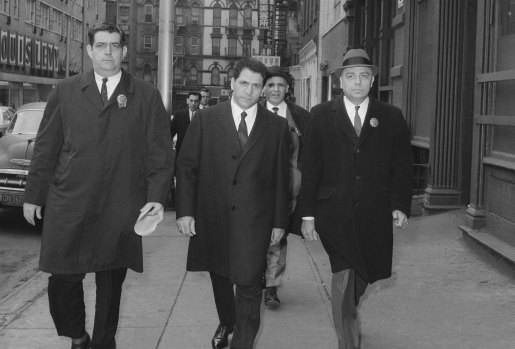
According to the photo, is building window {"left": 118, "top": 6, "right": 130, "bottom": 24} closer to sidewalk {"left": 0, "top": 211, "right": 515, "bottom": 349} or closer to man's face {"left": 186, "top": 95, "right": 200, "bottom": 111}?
man's face {"left": 186, "top": 95, "right": 200, "bottom": 111}

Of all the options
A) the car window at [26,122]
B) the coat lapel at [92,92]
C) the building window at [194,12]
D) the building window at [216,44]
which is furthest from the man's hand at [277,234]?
the building window at [194,12]

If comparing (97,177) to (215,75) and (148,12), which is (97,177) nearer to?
(215,75)

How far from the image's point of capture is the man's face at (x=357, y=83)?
5035mm

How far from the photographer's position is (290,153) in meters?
6.07

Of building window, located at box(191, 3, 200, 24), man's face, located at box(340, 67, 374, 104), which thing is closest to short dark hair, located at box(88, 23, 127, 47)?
man's face, located at box(340, 67, 374, 104)

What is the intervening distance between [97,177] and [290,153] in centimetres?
174

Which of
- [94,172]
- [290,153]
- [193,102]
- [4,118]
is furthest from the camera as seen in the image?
[4,118]

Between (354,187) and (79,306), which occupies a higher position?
(354,187)

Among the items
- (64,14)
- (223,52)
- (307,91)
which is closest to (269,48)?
(64,14)

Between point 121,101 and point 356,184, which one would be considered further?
point 356,184

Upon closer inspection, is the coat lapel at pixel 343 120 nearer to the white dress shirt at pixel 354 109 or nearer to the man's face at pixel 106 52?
the white dress shirt at pixel 354 109

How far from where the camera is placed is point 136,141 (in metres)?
4.89

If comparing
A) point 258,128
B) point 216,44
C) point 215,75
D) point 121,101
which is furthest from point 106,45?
point 216,44

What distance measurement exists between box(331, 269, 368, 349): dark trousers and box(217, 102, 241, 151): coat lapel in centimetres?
101
